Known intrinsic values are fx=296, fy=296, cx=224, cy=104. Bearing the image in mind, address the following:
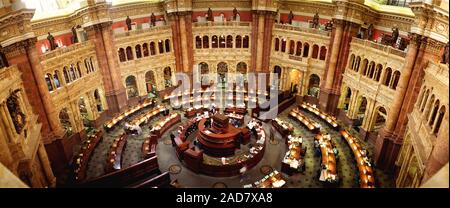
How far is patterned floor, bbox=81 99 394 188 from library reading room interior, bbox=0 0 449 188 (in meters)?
0.13

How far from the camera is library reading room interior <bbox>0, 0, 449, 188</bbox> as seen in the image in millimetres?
19203

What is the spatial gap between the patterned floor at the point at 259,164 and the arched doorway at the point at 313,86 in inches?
247

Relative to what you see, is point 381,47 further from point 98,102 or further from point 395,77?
point 98,102

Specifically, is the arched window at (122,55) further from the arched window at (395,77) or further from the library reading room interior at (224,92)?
the arched window at (395,77)

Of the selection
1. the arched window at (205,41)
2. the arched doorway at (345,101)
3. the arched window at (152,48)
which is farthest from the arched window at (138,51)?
the arched doorway at (345,101)

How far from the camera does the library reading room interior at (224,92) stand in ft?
63.0

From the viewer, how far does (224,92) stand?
115ft

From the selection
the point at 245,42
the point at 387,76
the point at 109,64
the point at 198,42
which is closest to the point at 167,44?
the point at 198,42

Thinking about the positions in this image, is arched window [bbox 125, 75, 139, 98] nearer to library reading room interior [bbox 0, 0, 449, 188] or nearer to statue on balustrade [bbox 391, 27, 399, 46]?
library reading room interior [bbox 0, 0, 449, 188]

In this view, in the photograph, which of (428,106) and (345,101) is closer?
(428,106)

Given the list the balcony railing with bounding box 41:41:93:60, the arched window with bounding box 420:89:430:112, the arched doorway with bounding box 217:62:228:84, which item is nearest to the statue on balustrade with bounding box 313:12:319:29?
the arched doorway with bounding box 217:62:228:84

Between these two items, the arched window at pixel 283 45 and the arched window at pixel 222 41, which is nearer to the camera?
the arched window at pixel 283 45

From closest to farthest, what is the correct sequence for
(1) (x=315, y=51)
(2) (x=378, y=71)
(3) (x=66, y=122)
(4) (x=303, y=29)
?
(2) (x=378, y=71) < (4) (x=303, y=29) < (3) (x=66, y=122) < (1) (x=315, y=51)

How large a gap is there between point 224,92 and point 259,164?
12.9 meters
